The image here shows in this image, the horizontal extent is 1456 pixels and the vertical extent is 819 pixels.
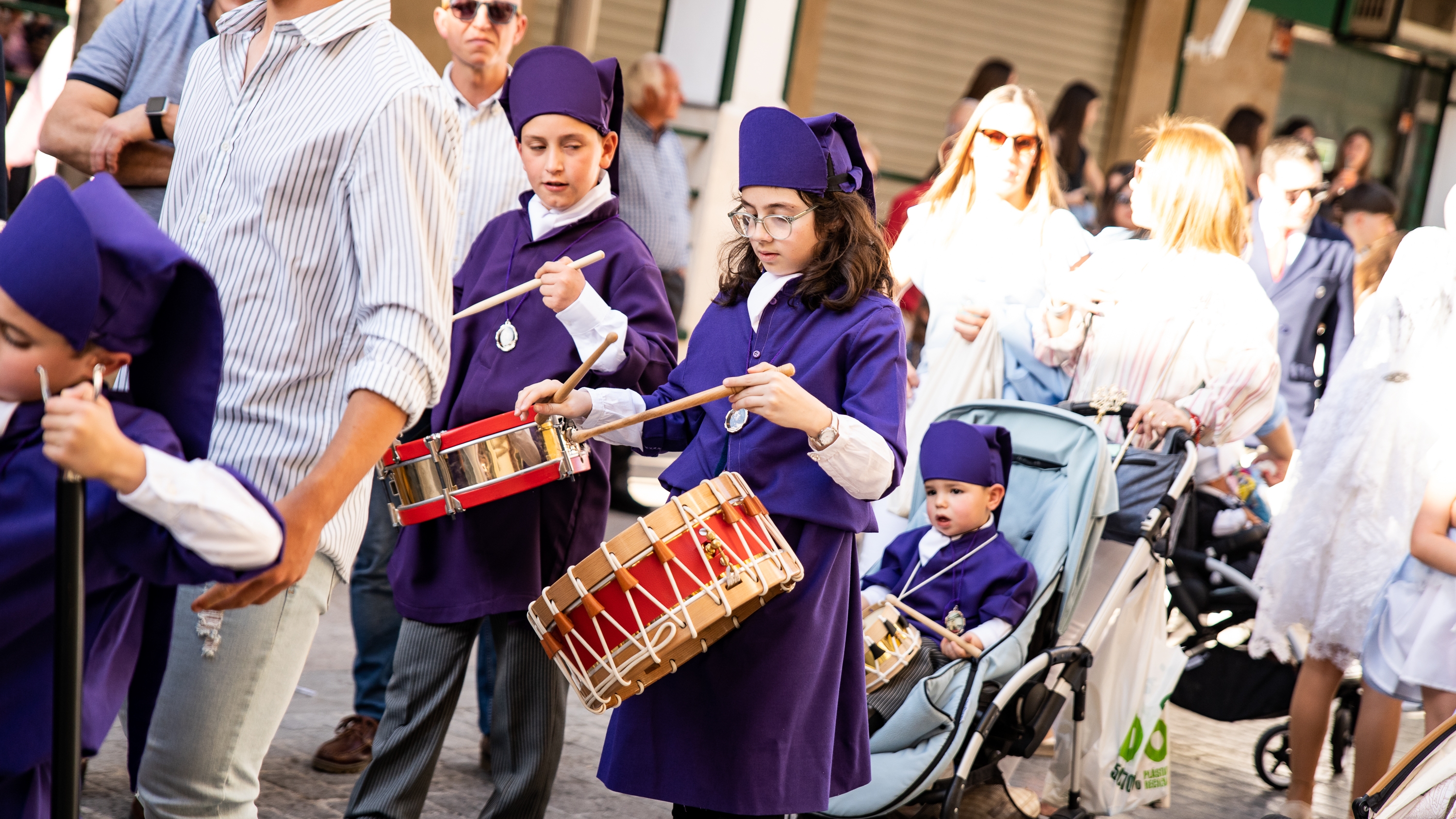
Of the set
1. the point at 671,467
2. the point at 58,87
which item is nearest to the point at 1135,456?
the point at 671,467

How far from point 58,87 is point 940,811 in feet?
14.9

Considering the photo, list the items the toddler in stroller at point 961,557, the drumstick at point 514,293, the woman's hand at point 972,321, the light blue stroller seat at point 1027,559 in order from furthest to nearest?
the woman's hand at point 972,321
the toddler in stroller at point 961,557
the light blue stroller seat at point 1027,559
the drumstick at point 514,293

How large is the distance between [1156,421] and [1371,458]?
86 centimetres

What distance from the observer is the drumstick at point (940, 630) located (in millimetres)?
4203

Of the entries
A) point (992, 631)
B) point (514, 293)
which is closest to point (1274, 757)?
point (992, 631)

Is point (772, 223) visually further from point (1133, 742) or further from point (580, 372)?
point (1133, 742)

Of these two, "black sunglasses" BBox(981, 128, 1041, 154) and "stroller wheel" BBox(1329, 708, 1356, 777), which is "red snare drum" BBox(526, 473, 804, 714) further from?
"stroller wheel" BBox(1329, 708, 1356, 777)

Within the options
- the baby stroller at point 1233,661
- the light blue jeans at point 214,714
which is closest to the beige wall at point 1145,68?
the baby stroller at point 1233,661

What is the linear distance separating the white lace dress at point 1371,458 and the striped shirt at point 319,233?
12.0 ft

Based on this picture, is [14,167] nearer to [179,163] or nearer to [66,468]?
[179,163]

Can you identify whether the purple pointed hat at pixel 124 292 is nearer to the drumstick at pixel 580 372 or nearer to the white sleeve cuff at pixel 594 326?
the drumstick at pixel 580 372

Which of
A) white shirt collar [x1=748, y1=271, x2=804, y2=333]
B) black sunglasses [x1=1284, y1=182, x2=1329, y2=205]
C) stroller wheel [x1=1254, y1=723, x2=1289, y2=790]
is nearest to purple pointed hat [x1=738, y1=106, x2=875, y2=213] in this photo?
white shirt collar [x1=748, y1=271, x2=804, y2=333]

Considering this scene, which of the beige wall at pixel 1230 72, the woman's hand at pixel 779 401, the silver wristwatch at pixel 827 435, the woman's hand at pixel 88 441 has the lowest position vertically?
the silver wristwatch at pixel 827 435

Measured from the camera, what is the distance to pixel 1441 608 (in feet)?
14.5
